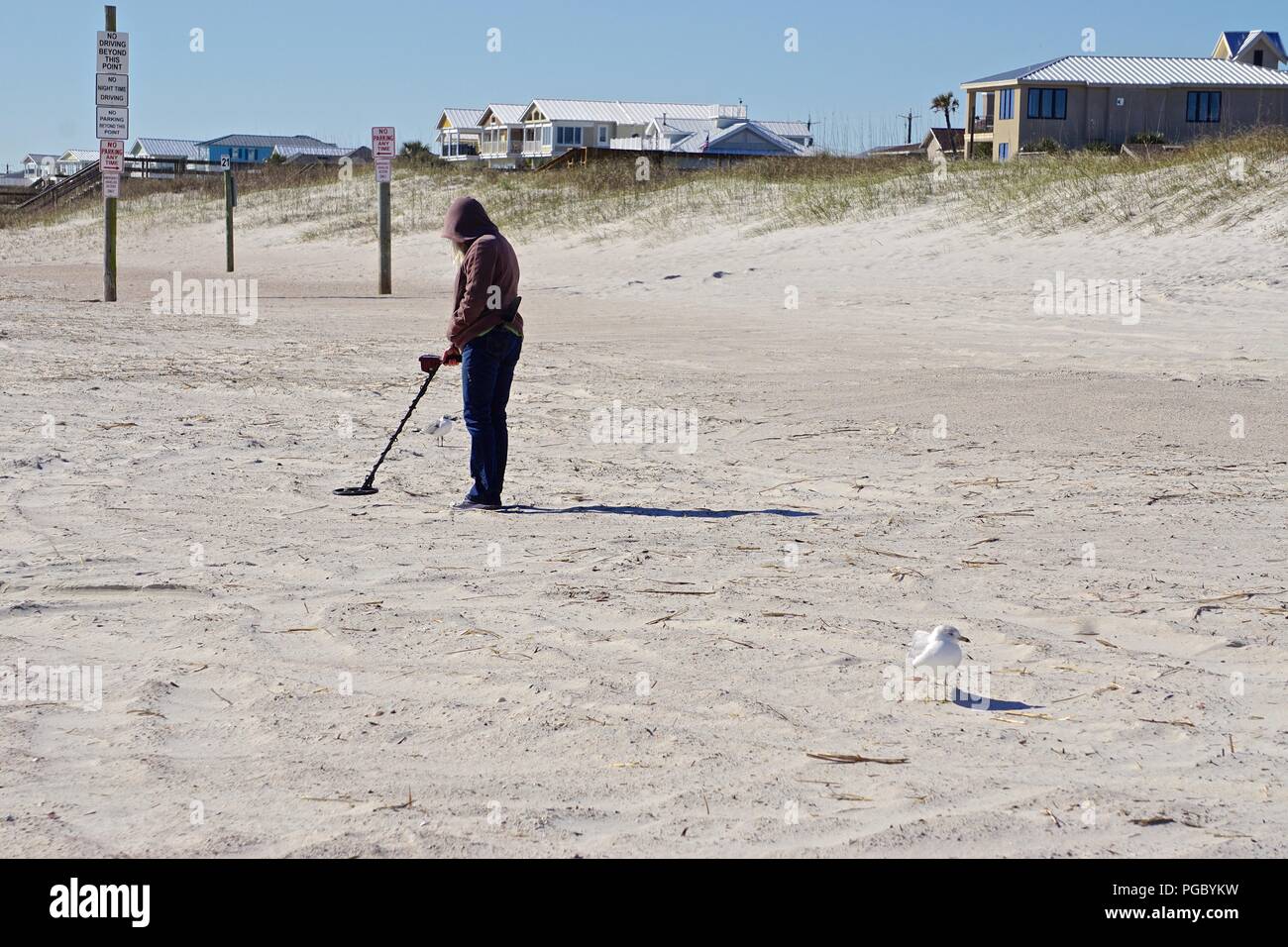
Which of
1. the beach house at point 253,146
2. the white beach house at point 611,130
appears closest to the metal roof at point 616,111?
the white beach house at point 611,130

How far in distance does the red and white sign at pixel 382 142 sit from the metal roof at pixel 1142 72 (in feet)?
135

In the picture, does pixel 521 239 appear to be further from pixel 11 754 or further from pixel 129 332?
pixel 11 754

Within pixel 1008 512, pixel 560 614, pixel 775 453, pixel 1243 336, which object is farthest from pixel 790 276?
pixel 560 614

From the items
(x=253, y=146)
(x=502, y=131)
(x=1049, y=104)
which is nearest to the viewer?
(x=1049, y=104)

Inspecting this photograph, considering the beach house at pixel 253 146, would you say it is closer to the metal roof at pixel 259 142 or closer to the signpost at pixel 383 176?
the metal roof at pixel 259 142

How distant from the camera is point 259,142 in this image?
128m

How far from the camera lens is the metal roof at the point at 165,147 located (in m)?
127

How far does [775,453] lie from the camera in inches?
370

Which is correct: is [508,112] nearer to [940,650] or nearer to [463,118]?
[463,118]

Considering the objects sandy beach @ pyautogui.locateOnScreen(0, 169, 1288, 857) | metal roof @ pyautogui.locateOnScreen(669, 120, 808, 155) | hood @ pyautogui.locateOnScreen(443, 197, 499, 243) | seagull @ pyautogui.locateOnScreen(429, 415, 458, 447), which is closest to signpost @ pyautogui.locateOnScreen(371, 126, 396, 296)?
sandy beach @ pyautogui.locateOnScreen(0, 169, 1288, 857)

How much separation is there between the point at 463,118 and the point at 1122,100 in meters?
65.1

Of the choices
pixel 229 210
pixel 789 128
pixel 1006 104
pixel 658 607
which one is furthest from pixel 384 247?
pixel 789 128
